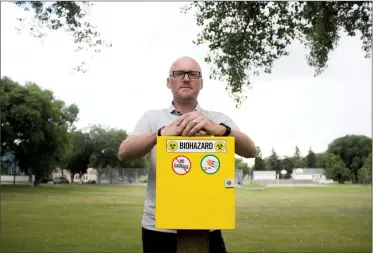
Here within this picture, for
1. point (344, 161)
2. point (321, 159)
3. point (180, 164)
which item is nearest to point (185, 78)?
point (180, 164)

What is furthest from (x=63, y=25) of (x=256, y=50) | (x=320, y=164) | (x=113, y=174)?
(x=320, y=164)

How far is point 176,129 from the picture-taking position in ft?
5.16

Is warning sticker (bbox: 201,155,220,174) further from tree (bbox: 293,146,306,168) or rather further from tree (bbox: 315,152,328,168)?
tree (bbox: 293,146,306,168)

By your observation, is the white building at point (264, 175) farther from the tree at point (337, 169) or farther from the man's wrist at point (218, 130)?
the man's wrist at point (218, 130)

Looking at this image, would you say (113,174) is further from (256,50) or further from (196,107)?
(196,107)

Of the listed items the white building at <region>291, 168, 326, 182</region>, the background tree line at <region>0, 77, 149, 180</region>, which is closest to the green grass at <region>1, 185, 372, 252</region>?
the background tree line at <region>0, 77, 149, 180</region>

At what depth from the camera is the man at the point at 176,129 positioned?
5.21ft

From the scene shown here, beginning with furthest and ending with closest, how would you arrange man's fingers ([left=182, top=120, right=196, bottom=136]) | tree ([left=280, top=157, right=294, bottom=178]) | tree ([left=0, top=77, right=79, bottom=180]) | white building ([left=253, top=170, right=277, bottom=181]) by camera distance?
tree ([left=280, top=157, right=294, bottom=178]) → white building ([left=253, top=170, right=277, bottom=181]) → tree ([left=0, top=77, right=79, bottom=180]) → man's fingers ([left=182, top=120, right=196, bottom=136])

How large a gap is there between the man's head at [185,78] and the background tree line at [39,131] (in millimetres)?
25710

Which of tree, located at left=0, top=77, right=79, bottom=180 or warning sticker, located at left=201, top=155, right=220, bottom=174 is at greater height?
tree, located at left=0, top=77, right=79, bottom=180

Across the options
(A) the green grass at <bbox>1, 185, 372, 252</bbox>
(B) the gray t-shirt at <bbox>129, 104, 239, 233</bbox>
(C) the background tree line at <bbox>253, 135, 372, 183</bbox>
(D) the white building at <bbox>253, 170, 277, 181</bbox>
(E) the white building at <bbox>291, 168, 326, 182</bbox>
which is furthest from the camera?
Answer: (E) the white building at <bbox>291, 168, 326, 182</bbox>

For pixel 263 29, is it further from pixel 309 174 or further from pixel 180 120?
pixel 309 174

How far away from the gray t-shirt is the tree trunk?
0.91 feet

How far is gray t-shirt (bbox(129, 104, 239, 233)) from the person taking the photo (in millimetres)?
1958
